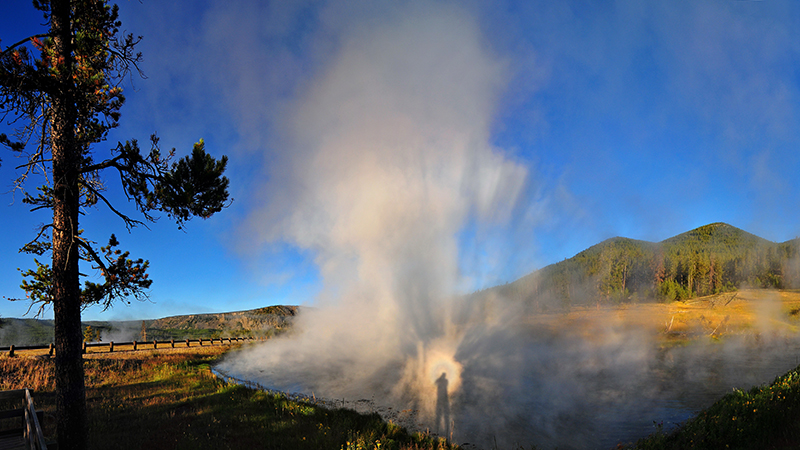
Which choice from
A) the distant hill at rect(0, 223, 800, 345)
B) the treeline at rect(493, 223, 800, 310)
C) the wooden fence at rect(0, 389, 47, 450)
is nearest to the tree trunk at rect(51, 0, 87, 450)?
the wooden fence at rect(0, 389, 47, 450)

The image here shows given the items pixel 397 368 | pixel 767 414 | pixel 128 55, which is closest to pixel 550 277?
pixel 397 368

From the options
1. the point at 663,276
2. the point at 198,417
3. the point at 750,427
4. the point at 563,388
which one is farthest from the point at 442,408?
the point at 663,276

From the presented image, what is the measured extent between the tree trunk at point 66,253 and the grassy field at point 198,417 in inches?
90.9

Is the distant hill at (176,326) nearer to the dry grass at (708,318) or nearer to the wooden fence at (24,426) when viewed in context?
the dry grass at (708,318)

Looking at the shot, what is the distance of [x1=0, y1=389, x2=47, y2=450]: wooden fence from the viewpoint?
7.52 meters

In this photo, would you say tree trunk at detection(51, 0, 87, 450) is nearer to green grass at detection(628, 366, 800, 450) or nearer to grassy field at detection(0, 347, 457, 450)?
grassy field at detection(0, 347, 457, 450)

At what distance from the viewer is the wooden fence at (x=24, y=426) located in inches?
296

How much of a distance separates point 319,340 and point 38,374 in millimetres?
27874

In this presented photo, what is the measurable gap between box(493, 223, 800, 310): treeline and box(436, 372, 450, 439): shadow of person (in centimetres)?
9560

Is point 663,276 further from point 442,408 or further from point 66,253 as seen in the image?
point 66,253

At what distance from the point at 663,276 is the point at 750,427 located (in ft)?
405

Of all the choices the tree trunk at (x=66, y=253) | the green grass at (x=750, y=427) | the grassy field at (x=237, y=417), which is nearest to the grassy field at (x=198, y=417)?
the grassy field at (x=237, y=417)

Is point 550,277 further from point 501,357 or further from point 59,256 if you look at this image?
point 59,256

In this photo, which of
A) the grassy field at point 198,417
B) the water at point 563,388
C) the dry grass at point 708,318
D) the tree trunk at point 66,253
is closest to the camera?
the tree trunk at point 66,253
